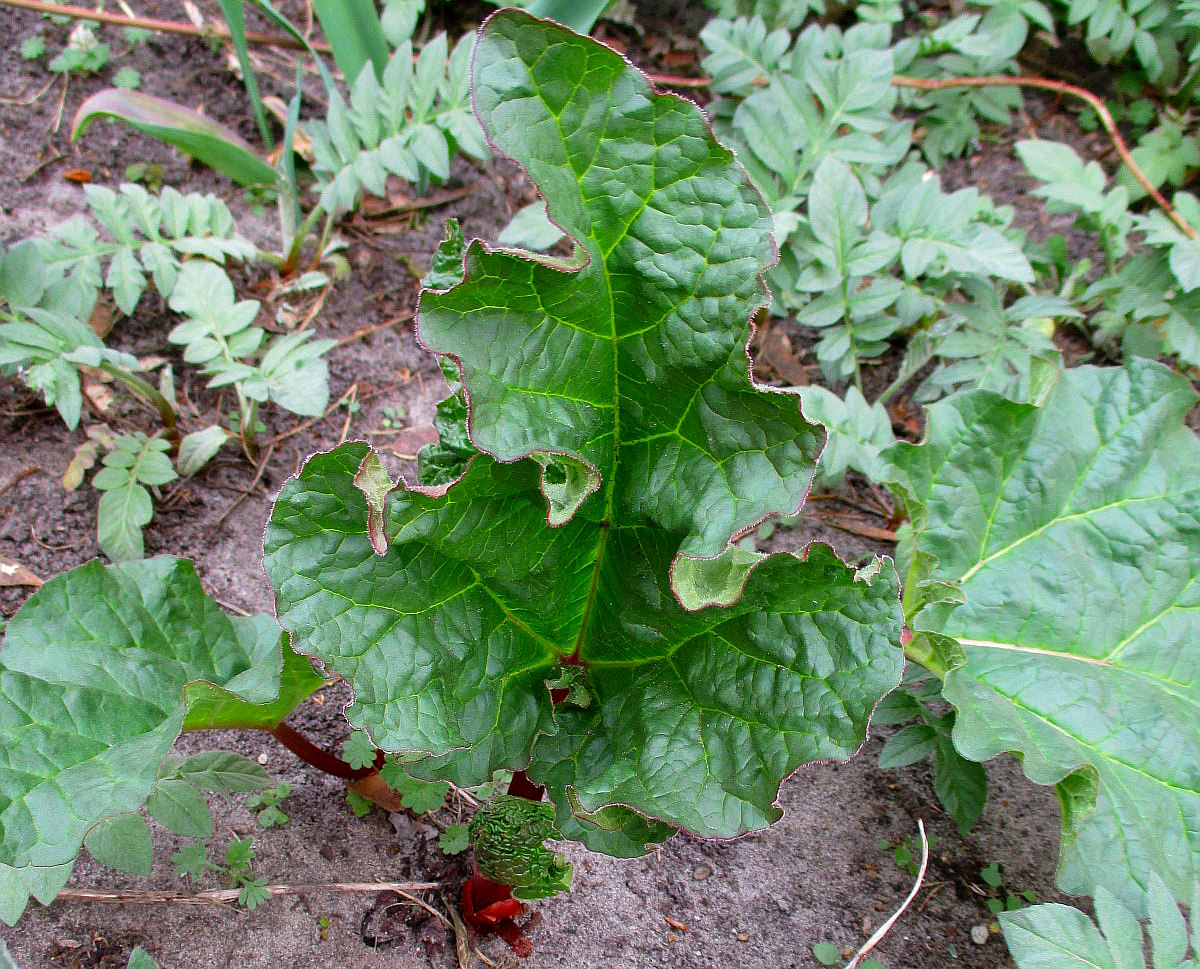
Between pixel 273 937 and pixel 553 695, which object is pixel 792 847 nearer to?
pixel 553 695

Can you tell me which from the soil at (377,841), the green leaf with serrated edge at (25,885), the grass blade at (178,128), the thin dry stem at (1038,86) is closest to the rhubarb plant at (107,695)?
the green leaf with serrated edge at (25,885)

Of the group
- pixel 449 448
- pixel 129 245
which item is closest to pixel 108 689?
pixel 449 448

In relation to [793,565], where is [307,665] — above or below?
below

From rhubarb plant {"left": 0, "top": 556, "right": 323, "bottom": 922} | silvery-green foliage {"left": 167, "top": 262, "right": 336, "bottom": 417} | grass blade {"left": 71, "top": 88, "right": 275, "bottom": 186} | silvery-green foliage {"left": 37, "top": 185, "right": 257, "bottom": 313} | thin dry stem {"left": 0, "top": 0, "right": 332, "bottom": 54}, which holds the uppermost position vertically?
thin dry stem {"left": 0, "top": 0, "right": 332, "bottom": 54}

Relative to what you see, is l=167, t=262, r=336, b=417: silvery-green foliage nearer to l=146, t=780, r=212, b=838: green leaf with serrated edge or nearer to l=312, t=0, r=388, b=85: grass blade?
l=312, t=0, r=388, b=85: grass blade

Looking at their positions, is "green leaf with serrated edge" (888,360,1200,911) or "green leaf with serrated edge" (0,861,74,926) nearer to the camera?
"green leaf with serrated edge" (0,861,74,926)

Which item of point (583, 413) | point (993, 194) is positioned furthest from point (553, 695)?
point (993, 194)

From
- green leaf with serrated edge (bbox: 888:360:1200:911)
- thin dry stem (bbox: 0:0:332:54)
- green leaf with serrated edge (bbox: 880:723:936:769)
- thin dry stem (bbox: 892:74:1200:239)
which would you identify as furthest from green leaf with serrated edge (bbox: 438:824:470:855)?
thin dry stem (bbox: 892:74:1200:239)
